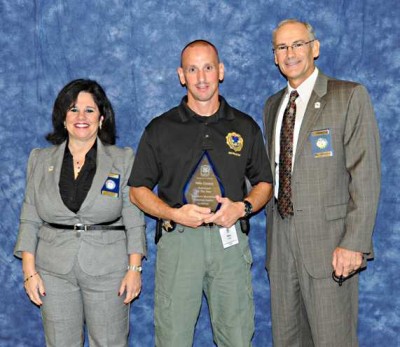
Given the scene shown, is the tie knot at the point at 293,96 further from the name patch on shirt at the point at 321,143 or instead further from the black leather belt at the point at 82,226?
the black leather belt at the point at 82,226

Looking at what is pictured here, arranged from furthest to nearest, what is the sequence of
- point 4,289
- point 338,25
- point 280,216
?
point 4,289
point 338,25
point 280,216

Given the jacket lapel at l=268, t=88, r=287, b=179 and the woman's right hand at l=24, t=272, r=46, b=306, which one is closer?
the woman's right hand at l=24, t=272, r=46, b=306

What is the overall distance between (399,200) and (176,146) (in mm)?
1373

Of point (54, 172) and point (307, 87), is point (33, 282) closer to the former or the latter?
point (54, 172)

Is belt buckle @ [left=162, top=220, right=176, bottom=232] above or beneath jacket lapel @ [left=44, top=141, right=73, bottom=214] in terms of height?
beneath

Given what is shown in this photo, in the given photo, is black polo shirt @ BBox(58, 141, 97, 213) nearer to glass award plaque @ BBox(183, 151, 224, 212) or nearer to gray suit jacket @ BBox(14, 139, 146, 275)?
gray suit jacket @ BBox(14, 139, 146, 275)

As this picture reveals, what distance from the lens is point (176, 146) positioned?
2572mm

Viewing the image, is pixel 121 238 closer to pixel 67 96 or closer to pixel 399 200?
pixel 67 96

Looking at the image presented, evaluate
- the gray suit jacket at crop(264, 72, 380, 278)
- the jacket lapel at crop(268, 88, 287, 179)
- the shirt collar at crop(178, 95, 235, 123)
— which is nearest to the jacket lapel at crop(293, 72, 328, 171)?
the gray suit jacket at crop(264, 72, 380, 278)

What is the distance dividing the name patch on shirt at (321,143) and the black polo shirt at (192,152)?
0.85ft

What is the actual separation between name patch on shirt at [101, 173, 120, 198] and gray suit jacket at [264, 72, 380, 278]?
83 centimetres

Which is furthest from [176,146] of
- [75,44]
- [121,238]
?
[75,44]

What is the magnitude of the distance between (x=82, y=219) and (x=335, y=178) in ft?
3.88

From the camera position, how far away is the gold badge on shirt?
8.52ft
